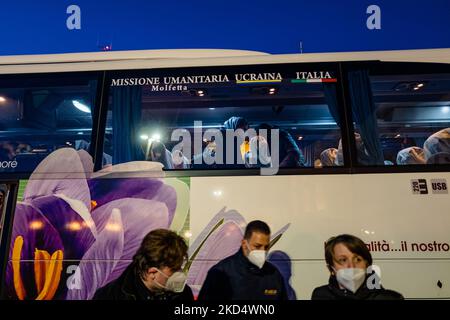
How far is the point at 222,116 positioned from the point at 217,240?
55.5 inches

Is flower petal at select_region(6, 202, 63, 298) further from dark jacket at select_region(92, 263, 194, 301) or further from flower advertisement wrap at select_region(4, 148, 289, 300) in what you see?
dark jacket at select_region(92, 263, 194, 301)

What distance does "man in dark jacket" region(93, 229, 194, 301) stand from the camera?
352 cm

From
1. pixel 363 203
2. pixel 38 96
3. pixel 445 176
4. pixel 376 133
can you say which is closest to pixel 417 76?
pixel 376 133

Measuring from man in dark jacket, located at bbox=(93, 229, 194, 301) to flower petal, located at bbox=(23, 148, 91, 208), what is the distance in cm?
80

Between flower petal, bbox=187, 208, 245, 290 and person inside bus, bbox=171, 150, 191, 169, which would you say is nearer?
flower petal, bbox=187, 208, 245, 290

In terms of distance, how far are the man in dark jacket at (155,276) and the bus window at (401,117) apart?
2107mm

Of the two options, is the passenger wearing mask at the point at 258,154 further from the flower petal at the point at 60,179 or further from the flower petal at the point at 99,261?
the flower petal at the point at 60,179

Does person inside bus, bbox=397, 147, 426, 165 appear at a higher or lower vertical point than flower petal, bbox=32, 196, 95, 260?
higher

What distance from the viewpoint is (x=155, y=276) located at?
354cm

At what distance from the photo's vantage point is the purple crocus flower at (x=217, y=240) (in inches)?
139

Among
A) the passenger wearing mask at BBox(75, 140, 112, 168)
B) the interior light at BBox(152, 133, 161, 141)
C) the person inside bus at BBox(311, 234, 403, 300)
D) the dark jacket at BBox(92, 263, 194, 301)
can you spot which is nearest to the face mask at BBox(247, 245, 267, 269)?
the person inside bus at BBox(311, 234, 403, 300)

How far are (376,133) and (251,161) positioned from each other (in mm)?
1385

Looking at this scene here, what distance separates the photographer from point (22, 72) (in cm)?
424
